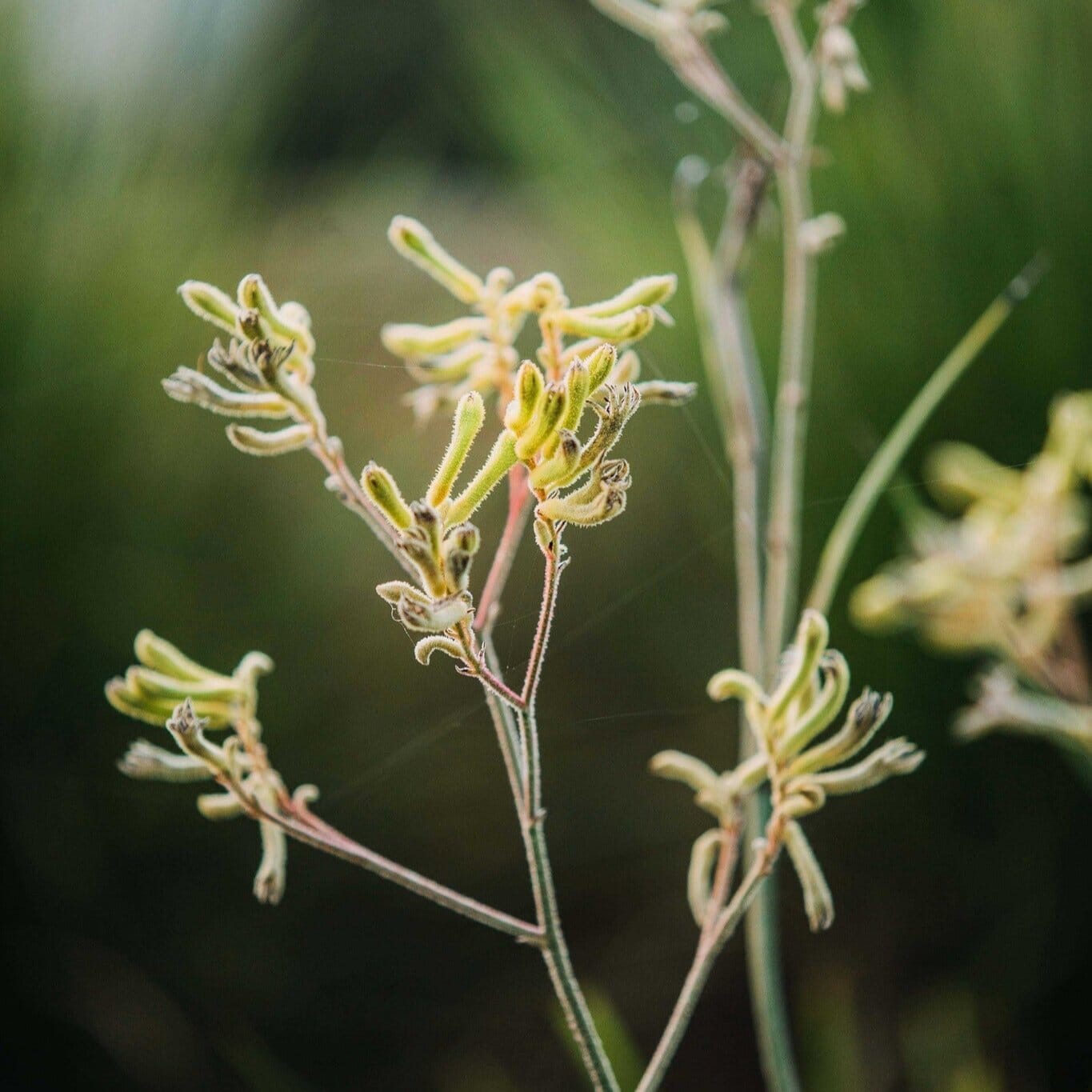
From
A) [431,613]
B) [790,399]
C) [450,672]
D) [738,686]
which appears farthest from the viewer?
[450,672]

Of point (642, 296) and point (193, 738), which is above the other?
point (642, 296)

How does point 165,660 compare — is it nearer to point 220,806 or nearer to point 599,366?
point 220,806

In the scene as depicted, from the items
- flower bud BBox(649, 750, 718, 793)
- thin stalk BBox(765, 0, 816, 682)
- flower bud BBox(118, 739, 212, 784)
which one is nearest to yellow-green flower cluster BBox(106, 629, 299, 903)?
flower bud BBox(118, 739, 212, 784)

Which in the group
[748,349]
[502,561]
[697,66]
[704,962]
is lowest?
[704,962]

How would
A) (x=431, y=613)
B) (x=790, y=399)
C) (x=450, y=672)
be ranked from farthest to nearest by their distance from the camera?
(x=450, y=672)
(x=790, y=399)
(x=431, y=613)

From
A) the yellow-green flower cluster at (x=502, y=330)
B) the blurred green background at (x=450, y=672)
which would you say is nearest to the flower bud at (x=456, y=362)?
the yellow-green flower cluster at (x=502, y=330)

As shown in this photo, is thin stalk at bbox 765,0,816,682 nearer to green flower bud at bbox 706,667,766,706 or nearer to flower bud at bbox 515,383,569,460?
green flower bud at bbox 706,667,766,706

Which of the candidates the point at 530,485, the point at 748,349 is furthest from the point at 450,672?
the point at 530,485
